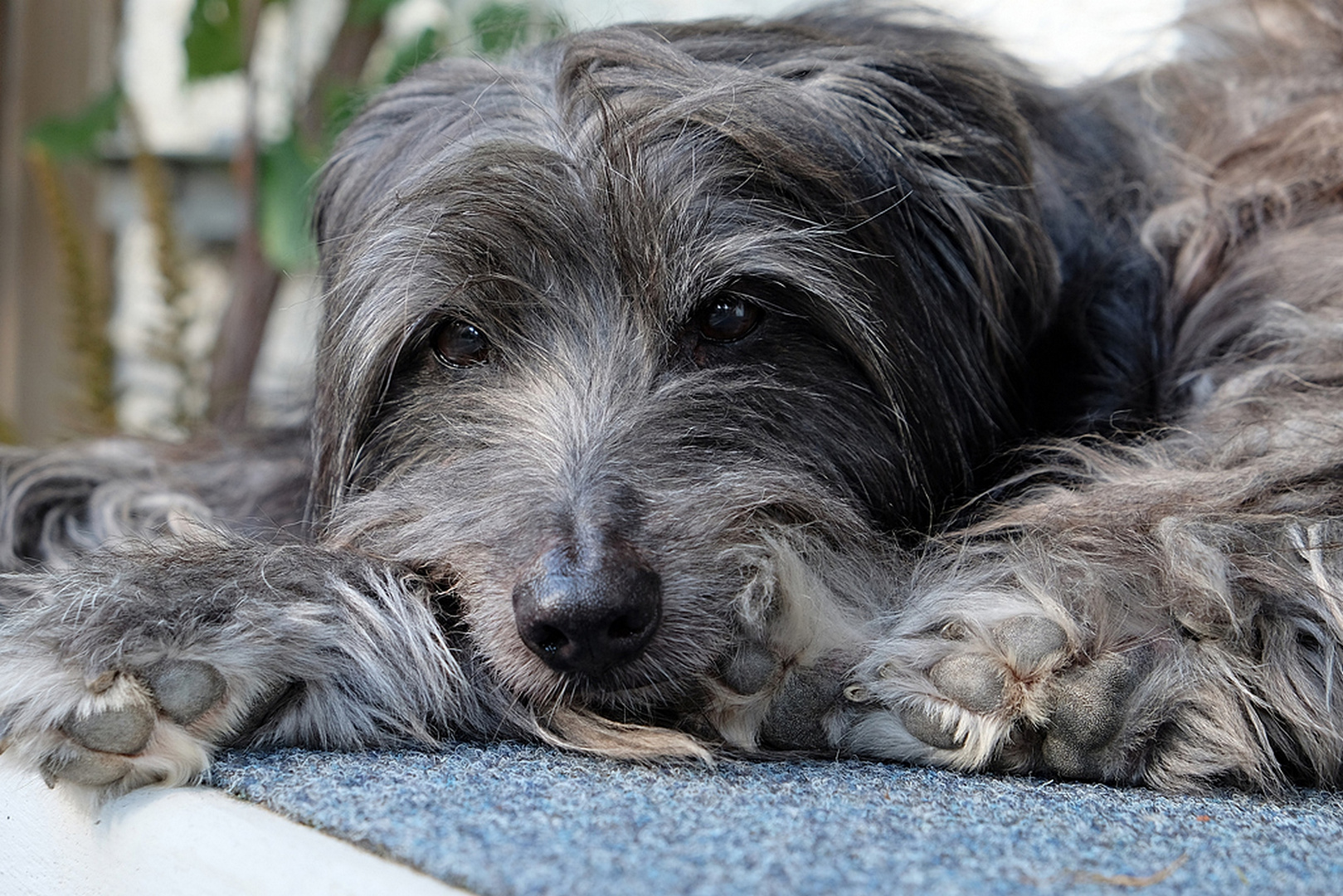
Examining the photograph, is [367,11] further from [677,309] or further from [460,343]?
[677,309]

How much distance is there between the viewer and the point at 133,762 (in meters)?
1.53

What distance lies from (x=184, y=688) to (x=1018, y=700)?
1.02 metres

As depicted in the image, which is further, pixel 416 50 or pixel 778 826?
pixel 416 50

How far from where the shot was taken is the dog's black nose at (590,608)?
1632 mm

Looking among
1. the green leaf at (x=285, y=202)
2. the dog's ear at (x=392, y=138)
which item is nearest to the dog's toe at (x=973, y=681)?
the dog's ear at (x=392, y=138)

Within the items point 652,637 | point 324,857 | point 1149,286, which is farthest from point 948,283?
point 324,857

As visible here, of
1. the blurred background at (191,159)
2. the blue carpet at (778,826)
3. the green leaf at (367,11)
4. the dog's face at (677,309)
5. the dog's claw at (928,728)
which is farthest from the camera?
the green leaf at (367,11)

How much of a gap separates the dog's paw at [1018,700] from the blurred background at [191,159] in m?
1.84

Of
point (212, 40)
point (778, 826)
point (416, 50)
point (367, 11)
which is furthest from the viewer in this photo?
point (367, 11)

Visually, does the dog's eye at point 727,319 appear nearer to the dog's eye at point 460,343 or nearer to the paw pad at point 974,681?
the dog's eye at point 460,343

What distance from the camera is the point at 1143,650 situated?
162cm

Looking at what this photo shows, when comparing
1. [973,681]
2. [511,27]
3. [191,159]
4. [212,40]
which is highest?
[511,27]

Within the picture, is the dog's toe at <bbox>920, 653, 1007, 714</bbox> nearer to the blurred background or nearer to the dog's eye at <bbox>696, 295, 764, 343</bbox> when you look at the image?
the dog's eye at <bbox>696, 295, 764, 343</bbox>

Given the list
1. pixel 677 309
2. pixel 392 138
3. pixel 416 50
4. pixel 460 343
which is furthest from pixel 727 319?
pixel 416 50
